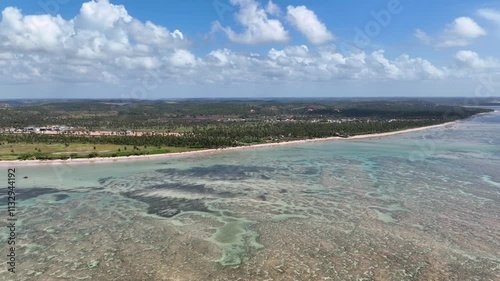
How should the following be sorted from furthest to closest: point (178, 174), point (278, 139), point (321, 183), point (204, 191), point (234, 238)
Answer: point (278, 139) < point (178, 174) < point (321, 183) < point (204, 191) < point (234, 238)

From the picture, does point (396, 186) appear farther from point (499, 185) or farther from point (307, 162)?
point (307, 162)

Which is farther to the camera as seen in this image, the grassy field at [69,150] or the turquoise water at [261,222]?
the grassy field at [69,150]

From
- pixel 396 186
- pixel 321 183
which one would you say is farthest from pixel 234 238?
pixel 396 186

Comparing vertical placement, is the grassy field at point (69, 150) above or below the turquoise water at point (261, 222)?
above

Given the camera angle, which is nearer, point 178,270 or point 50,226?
point 178,270

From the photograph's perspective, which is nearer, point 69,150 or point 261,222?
point 261,222
